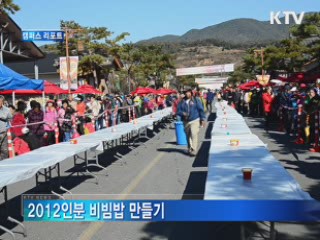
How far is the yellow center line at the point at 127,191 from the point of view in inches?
240

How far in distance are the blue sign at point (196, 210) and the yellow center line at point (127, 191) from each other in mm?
2694

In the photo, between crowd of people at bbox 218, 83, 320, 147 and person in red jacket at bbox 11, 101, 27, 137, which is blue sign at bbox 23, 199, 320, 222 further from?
crowd of people at bbox 218, 83, 320, 147

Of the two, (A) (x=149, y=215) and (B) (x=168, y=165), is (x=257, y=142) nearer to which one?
(B) (x=168, y=165)

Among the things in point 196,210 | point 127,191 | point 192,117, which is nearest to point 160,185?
point 127,191

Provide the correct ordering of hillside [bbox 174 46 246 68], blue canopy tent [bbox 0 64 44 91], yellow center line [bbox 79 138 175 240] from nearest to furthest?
yellow center line [bbox 79 138 175 240] → blue canopy tent [bbox 0 64 44 91] → hillside [bbox 174 46 246 68]

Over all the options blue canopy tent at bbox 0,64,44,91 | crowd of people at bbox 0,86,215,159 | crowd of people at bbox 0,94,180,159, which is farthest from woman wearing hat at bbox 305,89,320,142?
blue canopy tent at bbox 0,64,44,91

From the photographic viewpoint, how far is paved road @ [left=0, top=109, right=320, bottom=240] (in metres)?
5.97

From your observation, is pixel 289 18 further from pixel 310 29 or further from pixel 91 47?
pixel 91 47

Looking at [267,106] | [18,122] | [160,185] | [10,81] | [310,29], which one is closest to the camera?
[160,185]

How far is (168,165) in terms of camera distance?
11.6 metres

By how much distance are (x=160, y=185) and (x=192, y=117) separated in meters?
4.24

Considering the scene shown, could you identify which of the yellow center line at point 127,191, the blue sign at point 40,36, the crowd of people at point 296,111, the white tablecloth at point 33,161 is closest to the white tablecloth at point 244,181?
the yellow center line at point 127,191

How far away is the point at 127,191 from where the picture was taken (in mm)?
8508

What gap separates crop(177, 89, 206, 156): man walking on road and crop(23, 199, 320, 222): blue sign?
31.6 feet
